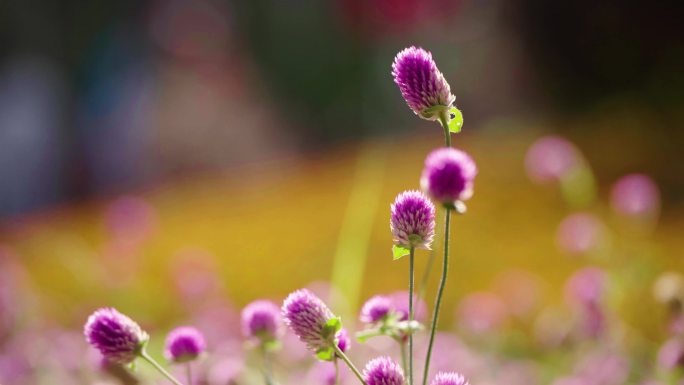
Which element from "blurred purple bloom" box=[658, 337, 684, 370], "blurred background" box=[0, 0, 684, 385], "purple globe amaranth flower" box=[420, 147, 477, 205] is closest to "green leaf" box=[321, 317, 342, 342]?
"purple globe amaranth flower" box=[420, 147, 477, 205]

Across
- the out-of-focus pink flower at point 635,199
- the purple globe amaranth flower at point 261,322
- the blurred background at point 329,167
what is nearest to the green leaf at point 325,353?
the purple globe amaranth flower at point 261,322

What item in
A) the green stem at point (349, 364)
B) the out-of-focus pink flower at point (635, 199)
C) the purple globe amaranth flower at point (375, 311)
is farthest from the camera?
the out-of-focus pink flower at point (635, 199)

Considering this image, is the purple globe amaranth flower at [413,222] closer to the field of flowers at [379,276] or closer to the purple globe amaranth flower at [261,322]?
the field of flowers at [379,276]

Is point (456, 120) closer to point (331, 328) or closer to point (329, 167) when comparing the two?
point (331, 328)

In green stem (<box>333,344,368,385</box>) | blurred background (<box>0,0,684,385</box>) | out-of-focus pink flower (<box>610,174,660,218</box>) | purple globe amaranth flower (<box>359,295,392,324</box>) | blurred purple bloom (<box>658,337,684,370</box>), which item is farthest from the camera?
blurred background (<box>0,0,684,385</box>)

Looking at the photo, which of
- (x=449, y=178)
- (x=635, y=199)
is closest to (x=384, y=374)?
(x=449, y=178)

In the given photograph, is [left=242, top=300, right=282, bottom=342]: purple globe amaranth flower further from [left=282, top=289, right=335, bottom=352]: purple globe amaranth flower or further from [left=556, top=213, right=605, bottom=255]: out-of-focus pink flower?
[left=556, top=213, right=605, bottom=255]: out-of-focus pink flower

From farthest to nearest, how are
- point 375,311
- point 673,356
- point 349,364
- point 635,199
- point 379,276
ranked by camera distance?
point 379,276
point 635,199
point 673,356
point 375,311
point 349,364
